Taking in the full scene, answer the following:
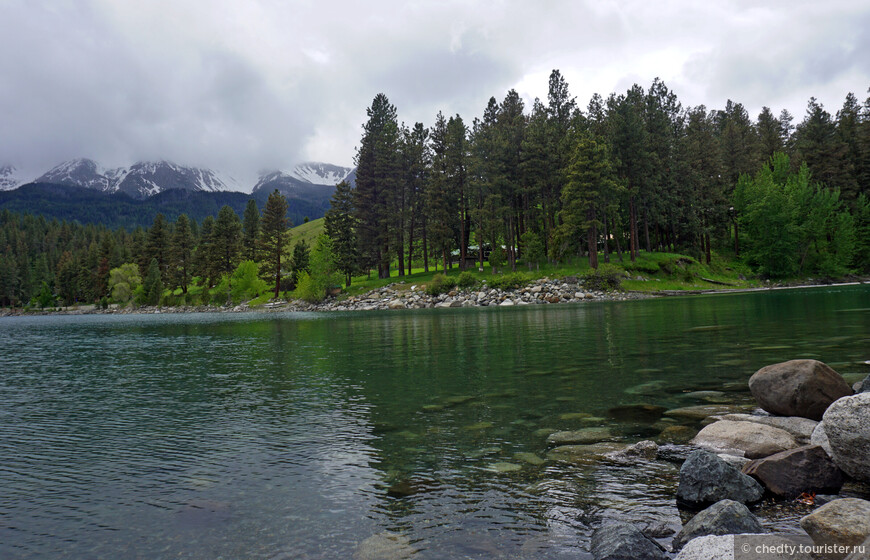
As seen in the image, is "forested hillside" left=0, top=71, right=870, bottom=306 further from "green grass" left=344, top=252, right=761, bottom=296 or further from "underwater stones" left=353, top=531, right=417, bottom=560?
"underwater stones" left=353, top=531, right=417, bottom=560

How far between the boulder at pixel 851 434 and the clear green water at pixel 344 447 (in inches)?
57.2

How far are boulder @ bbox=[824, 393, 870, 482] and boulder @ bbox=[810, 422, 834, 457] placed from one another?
33 cm

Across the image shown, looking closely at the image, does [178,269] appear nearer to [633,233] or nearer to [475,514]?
[633,233]

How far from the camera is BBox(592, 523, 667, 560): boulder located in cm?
530

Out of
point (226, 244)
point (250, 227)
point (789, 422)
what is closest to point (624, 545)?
point (789, 422)

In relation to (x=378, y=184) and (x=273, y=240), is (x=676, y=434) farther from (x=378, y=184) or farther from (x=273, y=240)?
(x=273, y=240)

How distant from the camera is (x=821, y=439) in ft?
26.3

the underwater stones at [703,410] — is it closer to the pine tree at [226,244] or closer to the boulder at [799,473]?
the boulder at [799,473]

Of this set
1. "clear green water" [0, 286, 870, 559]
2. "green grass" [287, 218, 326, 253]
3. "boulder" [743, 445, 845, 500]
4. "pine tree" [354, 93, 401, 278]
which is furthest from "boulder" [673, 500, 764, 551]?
"green grass" [287, 218, 326, 253]

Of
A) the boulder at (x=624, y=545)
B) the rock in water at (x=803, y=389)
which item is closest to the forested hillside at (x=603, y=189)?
the rock in water at (x=803, y=389)

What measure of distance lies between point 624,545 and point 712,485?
216cm

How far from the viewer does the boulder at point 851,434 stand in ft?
22.2

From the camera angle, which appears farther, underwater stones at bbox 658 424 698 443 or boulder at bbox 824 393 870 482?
underwater stones at bbox 658 424 698 443

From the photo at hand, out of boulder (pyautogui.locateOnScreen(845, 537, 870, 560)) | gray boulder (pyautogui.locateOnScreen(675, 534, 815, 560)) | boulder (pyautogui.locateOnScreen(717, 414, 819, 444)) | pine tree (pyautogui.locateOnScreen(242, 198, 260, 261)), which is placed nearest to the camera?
boulder (pyautogui.locateOnScreen(845, 537, 870, 560))
